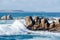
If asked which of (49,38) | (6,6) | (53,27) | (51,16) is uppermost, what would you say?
(6,6)

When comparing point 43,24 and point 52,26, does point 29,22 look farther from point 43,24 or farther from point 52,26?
point 52,26

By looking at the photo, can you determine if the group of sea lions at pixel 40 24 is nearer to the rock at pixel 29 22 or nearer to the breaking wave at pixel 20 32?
the rock at pixel 29 22

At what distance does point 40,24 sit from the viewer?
4957mm

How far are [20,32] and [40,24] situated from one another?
0.65 metres

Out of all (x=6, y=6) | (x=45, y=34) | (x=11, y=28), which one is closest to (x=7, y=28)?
(x=11, y=28)

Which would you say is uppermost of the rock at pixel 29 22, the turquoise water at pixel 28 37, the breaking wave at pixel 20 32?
the rock at pixel 29 22

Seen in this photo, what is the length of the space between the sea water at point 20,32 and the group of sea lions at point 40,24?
0.12 metres

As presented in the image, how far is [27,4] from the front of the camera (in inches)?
197

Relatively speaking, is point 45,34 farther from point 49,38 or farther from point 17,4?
point 17,4

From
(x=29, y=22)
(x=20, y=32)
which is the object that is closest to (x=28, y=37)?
(x=20, y=32)

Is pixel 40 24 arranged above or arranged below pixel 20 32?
above

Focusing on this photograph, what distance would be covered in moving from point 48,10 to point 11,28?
124cm

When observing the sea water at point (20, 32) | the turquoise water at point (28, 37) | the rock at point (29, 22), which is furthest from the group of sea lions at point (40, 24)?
the turquoise water at point (28, 37)

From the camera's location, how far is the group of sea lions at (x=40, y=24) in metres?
4.90
